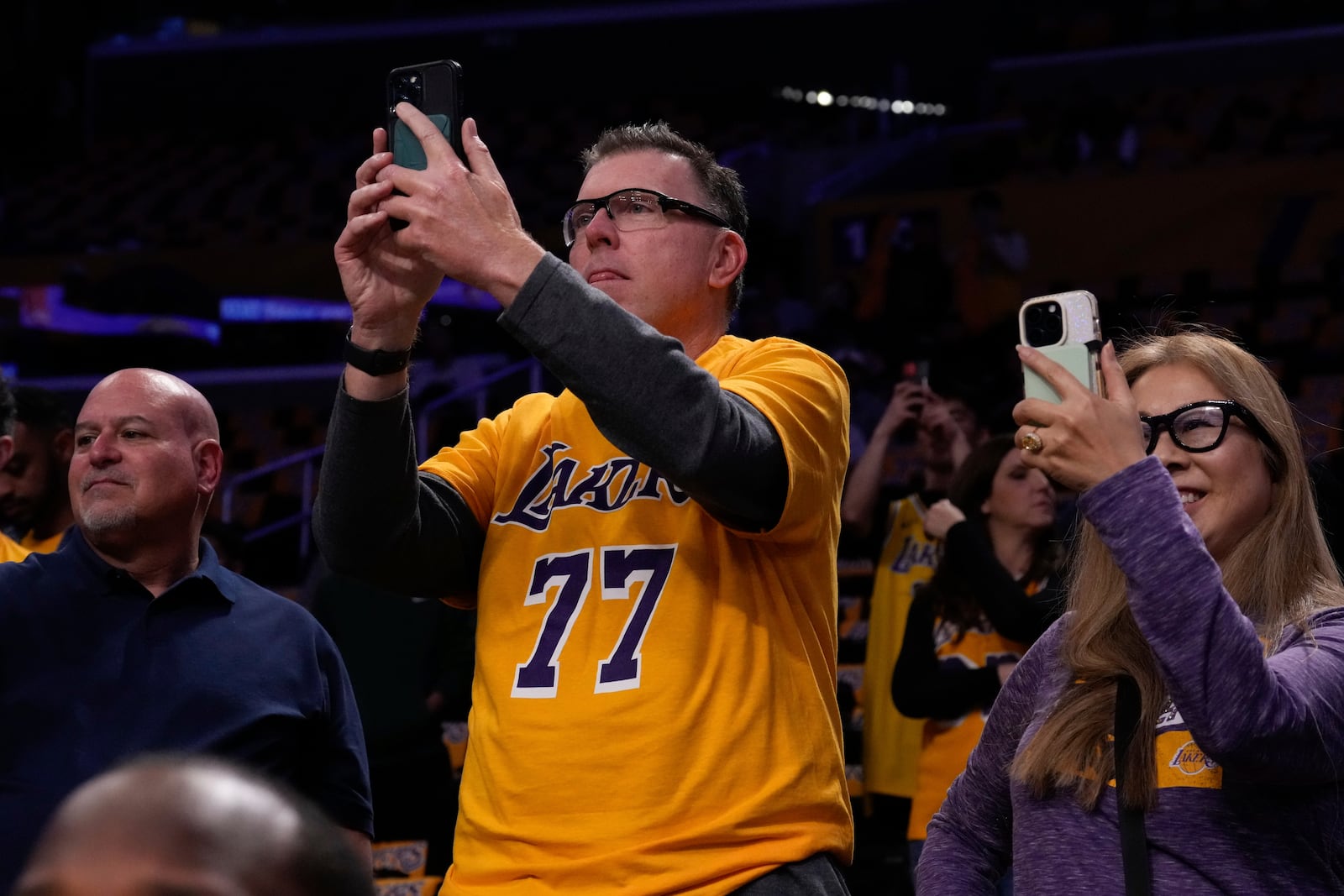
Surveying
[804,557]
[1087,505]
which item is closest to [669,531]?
[804,557]

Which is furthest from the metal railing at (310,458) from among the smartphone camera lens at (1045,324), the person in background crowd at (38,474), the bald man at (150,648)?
the smartphone camera lens at (1045,324)

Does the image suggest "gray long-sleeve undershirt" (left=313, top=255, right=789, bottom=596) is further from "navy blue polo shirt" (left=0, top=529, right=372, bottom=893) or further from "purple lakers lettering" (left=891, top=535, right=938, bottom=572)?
"purple lakers lettering" (left=891, top=535, right=938, bottom=572)

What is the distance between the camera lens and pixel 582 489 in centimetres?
206

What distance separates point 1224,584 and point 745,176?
1276cm

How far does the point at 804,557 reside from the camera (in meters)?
2.00

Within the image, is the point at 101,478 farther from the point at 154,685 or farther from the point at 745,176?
the point at 745,176

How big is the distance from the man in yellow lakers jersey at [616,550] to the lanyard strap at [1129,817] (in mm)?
364

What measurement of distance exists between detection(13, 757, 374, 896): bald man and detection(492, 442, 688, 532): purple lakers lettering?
3.88ft

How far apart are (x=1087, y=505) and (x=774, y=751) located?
0.54m

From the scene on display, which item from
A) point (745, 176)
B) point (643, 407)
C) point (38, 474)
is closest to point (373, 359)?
point (643, 407)

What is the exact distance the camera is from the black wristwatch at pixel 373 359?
77.1 inches

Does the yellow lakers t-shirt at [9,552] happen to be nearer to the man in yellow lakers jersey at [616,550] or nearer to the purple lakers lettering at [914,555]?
the man in yellow lakers jersey at [616,550]

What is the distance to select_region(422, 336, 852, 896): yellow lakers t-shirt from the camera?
70.8 inches

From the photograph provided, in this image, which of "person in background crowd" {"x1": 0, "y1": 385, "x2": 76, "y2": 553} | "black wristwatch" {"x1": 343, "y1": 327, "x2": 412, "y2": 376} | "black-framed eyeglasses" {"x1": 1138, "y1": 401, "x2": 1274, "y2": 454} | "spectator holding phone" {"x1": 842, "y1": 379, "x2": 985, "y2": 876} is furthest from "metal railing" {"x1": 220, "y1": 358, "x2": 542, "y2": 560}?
"black-framed eyeglasses" {"x1": 1138, "y1": 401, "x2": 1274, "y2": 454}
